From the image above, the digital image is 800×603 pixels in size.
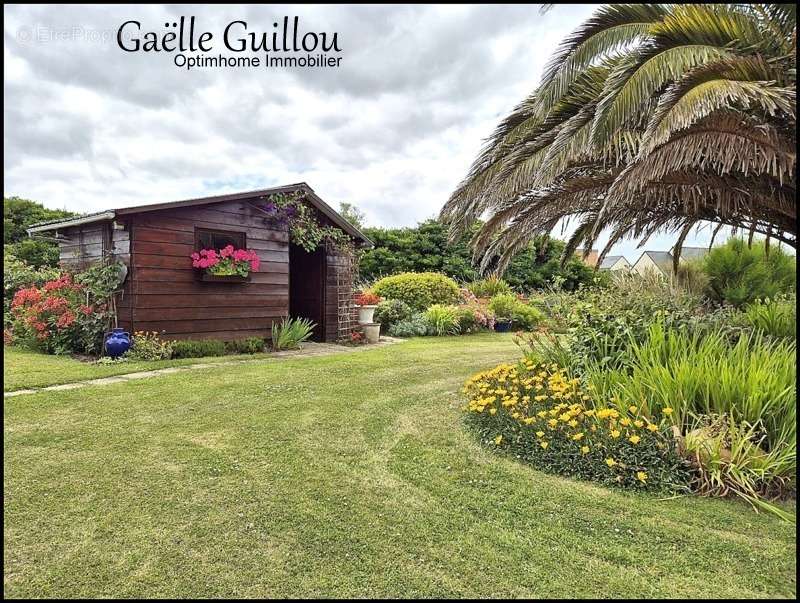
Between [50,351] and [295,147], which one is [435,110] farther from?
[50,351]

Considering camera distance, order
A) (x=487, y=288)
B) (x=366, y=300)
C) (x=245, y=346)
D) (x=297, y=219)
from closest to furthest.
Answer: (x=245, y=346) → (x=297, y=219) → (x=366, y=300) → (x=487, y=288)

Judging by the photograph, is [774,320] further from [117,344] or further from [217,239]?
[117,344]

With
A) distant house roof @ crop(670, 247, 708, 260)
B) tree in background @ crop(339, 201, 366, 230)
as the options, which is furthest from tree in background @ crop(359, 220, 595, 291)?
tree in background @ crop(339, 201, 366, 230)

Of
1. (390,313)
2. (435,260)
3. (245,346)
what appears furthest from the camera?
(435,260)

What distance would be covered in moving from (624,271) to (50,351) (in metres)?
9.86

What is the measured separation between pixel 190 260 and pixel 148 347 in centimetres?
165

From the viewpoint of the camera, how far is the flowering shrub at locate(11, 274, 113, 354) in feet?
25.7

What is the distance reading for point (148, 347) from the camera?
24.4 ft

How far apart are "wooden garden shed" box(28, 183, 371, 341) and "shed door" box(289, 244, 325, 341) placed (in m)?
0.05

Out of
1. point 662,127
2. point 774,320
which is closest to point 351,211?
point 774,320

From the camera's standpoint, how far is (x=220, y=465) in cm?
Result: 316

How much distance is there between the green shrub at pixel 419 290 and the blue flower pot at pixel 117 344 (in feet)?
23.7

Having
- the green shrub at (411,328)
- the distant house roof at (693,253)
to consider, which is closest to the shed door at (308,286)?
the green shrub at (411,328)

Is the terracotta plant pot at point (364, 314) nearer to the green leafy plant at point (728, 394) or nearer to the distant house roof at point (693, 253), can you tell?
the distant house roof at point (693, 253)
